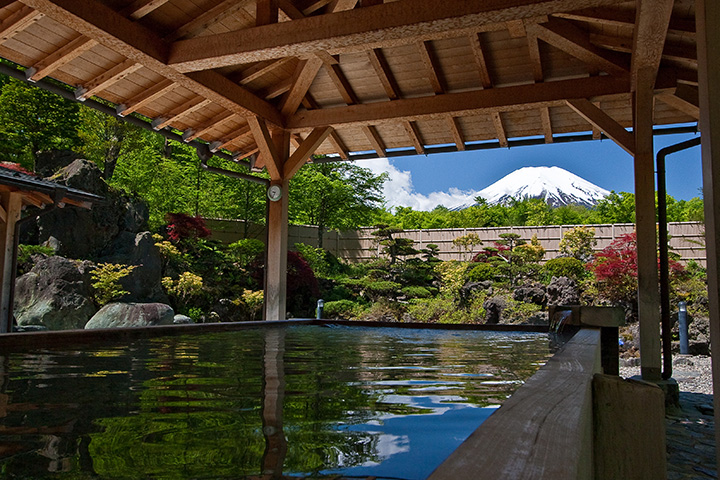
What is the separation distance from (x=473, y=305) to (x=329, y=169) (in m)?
A: 8.64

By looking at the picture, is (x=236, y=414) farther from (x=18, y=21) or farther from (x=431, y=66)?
(x=431, y=66)

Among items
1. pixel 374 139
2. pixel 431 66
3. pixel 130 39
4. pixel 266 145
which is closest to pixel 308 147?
pixel 266 145

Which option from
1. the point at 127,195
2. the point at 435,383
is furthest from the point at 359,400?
the point at 127,195

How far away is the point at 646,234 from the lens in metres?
4.54

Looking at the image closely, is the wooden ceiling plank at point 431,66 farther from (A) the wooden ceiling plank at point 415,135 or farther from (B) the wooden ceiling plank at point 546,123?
(B) the wooden ceiling plank at point 546,123

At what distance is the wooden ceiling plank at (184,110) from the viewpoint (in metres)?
6.13

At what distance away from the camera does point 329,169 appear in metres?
18.8

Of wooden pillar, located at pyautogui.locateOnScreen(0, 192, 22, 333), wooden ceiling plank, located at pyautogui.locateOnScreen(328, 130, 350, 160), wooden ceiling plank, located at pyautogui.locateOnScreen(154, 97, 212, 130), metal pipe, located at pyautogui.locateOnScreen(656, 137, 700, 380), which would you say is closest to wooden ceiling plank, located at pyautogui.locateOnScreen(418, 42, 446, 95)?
wooden ceiling plank, located at pyautogui.locateOnScreen(328, 130, 350, 160)

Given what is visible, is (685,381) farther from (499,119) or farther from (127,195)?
(127,195)

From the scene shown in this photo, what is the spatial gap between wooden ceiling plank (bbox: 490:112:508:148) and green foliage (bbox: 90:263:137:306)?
761 cm

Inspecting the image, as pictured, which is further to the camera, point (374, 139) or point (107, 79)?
point (374, 139)

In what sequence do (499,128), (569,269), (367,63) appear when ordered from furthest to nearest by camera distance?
(569,269)
(499,128)
(367,63)

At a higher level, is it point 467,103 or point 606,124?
point 467,103

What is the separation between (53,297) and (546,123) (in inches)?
337
